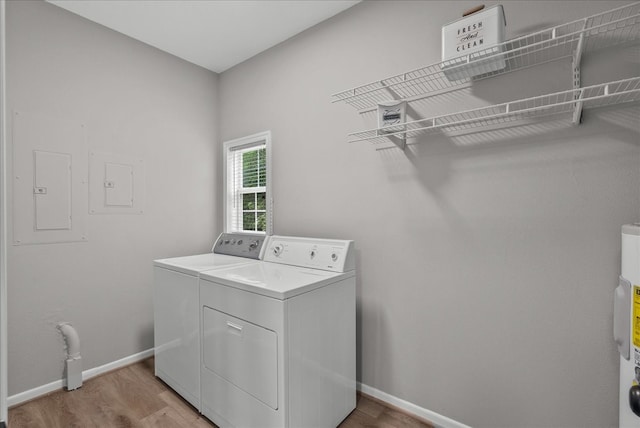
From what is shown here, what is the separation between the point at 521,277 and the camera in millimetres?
1536

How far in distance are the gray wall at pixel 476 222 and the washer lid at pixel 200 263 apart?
22.4 inches

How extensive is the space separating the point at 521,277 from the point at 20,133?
10.1 feet

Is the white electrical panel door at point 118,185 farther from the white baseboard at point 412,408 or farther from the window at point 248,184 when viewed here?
the white baseboard at point 412,408

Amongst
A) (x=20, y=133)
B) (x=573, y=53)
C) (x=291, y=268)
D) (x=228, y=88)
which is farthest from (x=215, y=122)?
(x=573, y=53)

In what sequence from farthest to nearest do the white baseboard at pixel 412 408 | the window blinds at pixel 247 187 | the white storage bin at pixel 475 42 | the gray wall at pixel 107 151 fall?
the window blinds at pixel 247 187, the gray wall at pixel 107 151, the white baseboard at pixel 412 408, the white storage bin at pixel 475 42

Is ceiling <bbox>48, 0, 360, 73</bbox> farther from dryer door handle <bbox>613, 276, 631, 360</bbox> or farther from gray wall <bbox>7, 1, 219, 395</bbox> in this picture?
dryer door handle <bbox>613, 276, 631, 360</bbox>

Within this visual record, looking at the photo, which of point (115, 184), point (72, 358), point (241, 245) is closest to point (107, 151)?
point (115, 184)

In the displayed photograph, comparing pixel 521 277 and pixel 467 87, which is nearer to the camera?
pixel 521 277

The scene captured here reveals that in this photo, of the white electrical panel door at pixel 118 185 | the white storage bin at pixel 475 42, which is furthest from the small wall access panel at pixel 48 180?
the white storage bin at pixel 475 42

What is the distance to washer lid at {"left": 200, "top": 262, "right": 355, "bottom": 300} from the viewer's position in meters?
1.52

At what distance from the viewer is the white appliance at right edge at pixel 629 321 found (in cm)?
105

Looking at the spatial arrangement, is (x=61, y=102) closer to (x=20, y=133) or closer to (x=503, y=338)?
(x=20, y=133)

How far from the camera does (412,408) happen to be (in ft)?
6.18

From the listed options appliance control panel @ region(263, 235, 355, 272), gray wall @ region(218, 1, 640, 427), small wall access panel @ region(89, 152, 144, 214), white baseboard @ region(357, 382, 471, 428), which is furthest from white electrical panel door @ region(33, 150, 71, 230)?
white baseboard @ region(357, 382, 471, 428)
